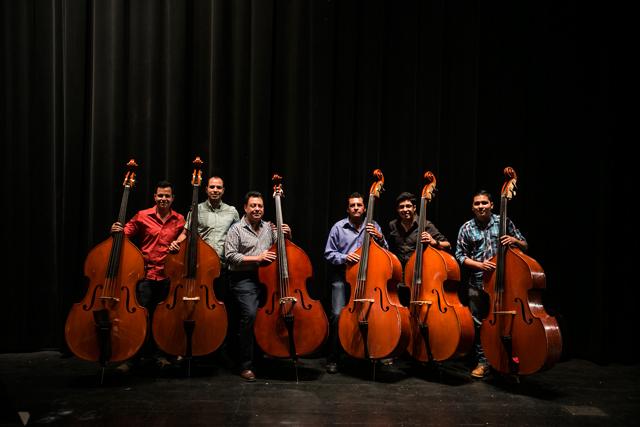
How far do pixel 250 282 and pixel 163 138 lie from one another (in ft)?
5.79

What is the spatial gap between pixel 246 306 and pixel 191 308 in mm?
447

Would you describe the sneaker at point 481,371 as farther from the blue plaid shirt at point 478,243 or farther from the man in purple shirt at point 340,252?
the man in purple shirt at point 340,252

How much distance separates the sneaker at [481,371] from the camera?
3711 millimetres

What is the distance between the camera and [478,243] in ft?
12.8

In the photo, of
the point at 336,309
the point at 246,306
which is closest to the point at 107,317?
the point at 246,306

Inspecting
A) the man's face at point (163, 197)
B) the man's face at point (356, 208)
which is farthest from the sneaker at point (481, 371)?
the man's face at point (163, 197)

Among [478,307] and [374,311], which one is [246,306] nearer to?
[374,311]

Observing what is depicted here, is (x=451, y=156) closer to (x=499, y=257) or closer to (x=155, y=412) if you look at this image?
(x=499, y=257)

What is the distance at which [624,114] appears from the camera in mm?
4621

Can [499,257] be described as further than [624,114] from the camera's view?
No

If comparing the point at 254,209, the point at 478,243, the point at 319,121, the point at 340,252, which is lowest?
the point at 340,252

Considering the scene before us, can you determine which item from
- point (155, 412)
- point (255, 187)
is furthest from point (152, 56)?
point (155, 412)

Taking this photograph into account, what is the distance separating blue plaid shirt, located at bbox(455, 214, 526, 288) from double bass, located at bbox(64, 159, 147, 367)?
2498 millimetres

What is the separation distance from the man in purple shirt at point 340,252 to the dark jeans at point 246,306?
2.09 feet
